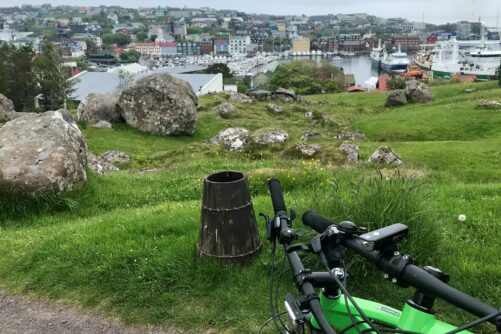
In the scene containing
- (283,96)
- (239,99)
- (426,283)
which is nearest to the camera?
(426,283)

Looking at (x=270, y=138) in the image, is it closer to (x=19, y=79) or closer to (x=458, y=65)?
(x=19, y=79)

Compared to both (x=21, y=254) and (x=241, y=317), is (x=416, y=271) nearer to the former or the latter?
(x=241, y=317)

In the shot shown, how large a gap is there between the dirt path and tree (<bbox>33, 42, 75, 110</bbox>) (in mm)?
50873

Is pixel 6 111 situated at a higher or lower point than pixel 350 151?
higher

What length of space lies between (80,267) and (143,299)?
1289 millimetres

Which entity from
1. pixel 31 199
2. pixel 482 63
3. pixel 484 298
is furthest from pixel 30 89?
pixel 482 63

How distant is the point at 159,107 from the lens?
24.0m

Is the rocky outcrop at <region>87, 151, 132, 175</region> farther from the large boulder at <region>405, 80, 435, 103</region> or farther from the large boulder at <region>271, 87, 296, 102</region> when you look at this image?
the large boulder at <region>405, 80, 435, 103</region>

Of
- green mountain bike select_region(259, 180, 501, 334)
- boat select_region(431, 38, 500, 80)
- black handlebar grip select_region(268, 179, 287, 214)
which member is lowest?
green mountain bike select_region(259, 180, 501, 334)

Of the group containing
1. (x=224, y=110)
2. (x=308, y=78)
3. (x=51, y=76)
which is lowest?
(x=224, y=110)

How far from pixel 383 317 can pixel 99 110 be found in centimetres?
2404

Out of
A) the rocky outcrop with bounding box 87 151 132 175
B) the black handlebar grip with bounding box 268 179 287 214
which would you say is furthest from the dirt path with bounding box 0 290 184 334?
the rocky outcrop with bounding box 87 151 132 175

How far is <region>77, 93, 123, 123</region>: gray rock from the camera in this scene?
989 inches

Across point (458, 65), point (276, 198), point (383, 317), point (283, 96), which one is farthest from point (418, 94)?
point (458, 65)
